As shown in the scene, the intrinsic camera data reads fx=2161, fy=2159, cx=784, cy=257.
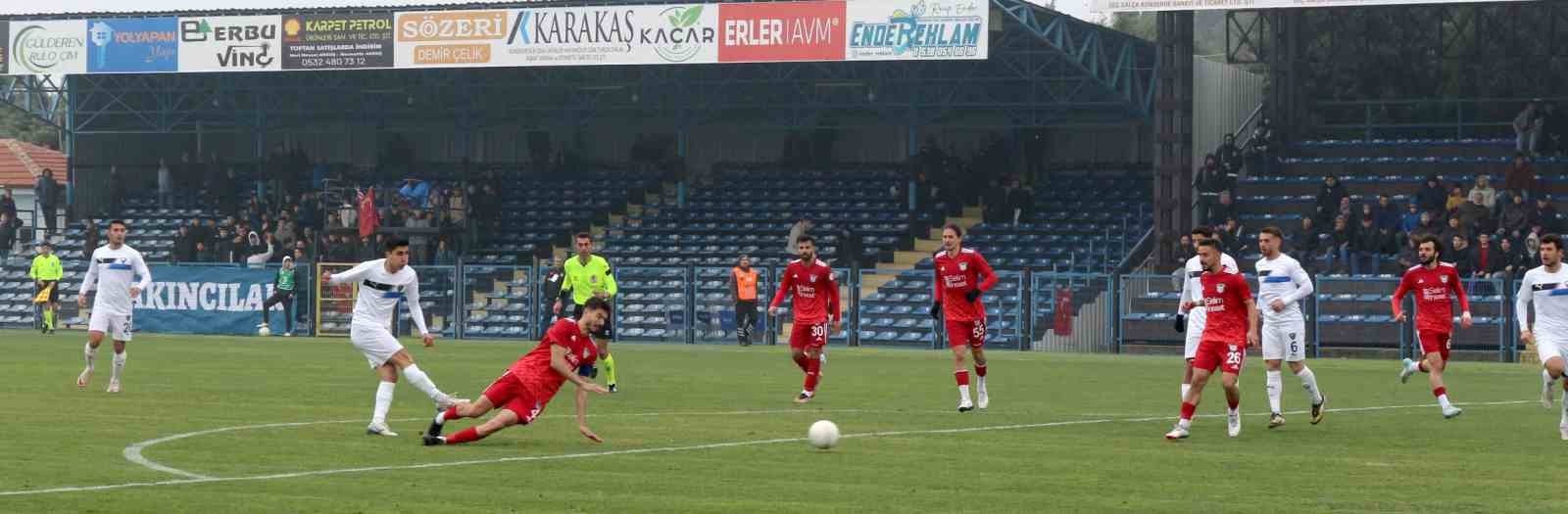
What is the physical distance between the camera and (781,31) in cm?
4441

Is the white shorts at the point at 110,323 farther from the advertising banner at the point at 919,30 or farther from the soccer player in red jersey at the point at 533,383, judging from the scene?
the advertising banner at the point at 919,30

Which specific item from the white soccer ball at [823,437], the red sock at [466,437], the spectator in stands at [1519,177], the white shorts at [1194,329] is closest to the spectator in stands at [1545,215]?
the spectator in stands at [1519,177]

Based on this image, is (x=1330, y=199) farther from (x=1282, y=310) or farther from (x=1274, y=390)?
(x=1274, y=390)

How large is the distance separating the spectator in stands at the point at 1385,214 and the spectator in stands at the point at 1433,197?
878 mm

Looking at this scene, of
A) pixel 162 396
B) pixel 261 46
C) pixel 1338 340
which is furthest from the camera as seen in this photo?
pixel 261 46

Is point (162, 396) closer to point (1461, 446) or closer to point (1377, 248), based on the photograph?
point (1461, 446)

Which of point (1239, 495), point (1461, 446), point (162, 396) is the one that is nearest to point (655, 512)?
point (1239, 495)

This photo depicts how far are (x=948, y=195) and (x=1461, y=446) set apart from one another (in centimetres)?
3238

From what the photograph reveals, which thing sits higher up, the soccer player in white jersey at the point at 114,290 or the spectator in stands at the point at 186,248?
the spectator in stands at the point at 186,248

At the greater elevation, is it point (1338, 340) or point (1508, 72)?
point (1508, 72)

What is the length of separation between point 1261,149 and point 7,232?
30.7 metres

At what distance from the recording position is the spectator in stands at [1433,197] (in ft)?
131

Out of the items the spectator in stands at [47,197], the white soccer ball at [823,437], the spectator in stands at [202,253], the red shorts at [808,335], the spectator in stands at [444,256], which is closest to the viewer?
the white soccer ball at [823,437]

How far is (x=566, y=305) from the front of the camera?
27.0 metres
